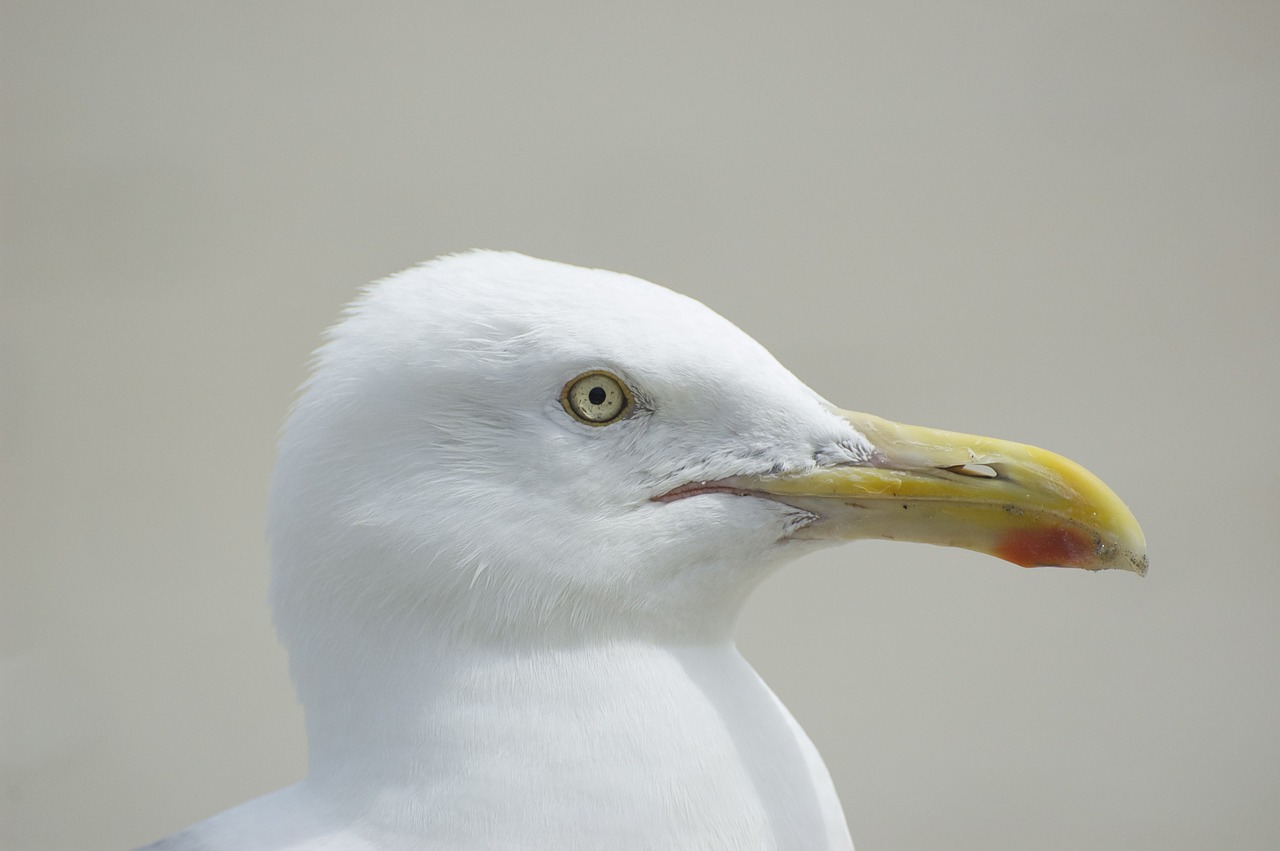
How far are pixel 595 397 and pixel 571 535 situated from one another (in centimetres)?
11

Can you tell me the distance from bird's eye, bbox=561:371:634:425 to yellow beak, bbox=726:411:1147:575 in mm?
112

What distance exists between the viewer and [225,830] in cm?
109

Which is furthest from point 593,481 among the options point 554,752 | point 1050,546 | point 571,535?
point 1050,546

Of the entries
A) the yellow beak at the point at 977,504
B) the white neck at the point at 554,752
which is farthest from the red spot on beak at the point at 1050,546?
the white neck at the point at 554,752

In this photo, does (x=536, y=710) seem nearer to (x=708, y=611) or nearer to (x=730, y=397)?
(x=708, y=611)

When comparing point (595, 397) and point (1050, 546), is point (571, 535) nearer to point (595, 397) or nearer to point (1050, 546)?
point (595, 397)

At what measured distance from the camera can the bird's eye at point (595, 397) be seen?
975 mm

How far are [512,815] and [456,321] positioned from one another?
390mm

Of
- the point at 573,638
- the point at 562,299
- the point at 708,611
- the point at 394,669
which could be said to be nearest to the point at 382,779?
the point at 394,669

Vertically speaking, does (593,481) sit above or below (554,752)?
above

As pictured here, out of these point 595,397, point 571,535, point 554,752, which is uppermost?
point 595,397

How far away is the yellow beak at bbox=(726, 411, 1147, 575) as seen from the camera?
3.18ft

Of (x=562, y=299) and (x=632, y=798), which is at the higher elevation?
(x=562, y=299)

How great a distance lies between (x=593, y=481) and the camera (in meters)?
0.96
